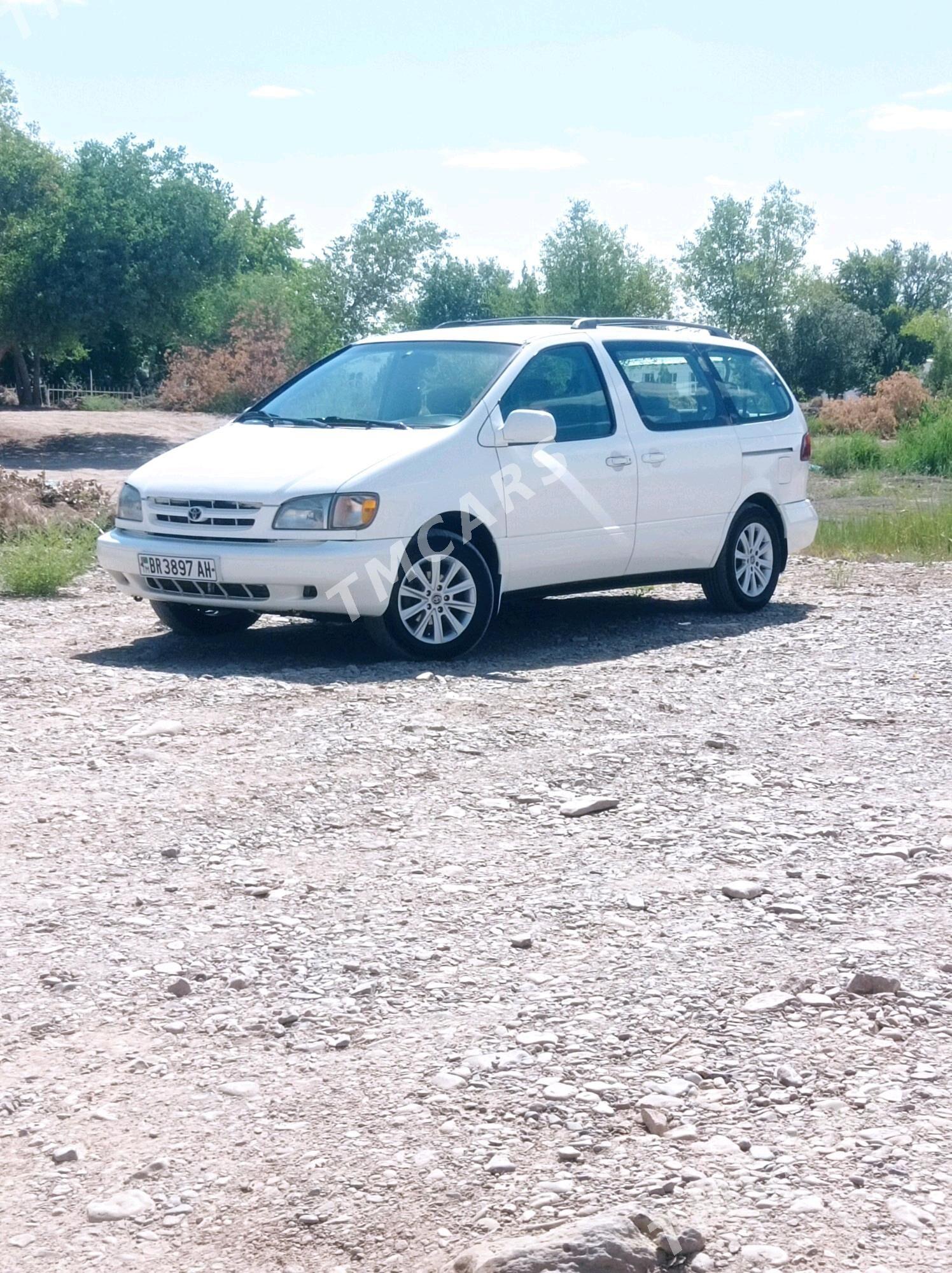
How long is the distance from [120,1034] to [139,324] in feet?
112

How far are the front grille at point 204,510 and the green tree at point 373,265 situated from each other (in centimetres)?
5056

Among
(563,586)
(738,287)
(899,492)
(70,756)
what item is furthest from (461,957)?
(738,287)

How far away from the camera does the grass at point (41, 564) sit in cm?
1104

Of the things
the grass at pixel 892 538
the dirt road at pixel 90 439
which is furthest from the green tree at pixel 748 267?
the grass at pixel 892 538

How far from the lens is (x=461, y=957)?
422 cm

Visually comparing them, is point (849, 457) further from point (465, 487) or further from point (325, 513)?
point (325, 513)

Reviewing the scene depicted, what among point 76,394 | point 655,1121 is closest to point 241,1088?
point 655,1121

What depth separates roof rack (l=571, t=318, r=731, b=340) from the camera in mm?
9812

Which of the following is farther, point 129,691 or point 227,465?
point 227,465

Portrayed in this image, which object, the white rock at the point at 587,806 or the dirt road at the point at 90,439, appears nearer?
the white rock at the point at 587,806

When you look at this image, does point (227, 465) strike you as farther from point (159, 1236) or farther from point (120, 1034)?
point (159, 1236)

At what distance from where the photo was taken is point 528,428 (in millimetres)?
8641

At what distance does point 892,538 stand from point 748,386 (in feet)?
17.1

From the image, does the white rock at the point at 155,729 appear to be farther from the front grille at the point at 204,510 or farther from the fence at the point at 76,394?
the fence at the point at 76,394
